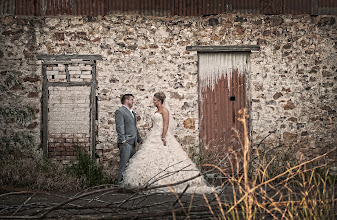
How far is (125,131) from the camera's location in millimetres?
7988

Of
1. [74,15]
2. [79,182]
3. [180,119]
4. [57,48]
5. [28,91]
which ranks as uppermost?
[74,15]

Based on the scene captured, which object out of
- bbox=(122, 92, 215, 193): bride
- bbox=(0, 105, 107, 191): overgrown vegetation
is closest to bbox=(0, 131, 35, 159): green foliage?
bbox=(0, 105, 107, 191): overgrown vegetation

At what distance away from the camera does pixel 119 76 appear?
969 cm

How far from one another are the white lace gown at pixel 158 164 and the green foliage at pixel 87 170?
1.47 metres

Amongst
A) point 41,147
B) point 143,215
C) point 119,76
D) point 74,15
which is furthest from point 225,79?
point 143,215

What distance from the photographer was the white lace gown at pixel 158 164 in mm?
7238

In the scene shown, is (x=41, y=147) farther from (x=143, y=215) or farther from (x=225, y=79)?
(x=143, y=215)

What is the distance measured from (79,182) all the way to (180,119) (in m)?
2.59

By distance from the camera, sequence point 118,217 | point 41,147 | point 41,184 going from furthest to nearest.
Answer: point 41,147 → point 41,184 → point 118,217

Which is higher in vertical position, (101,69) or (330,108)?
(101,69)

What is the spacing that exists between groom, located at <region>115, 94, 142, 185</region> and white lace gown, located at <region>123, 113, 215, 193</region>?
Answer: 0.29 meters

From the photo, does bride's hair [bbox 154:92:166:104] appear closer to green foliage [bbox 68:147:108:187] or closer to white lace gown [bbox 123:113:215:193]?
white lace gown [bbox 123:113:215:193]

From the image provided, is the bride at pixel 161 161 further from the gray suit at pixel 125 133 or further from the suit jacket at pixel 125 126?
the suit jacket at pixel 125 126

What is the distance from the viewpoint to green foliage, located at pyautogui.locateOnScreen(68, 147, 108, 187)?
348 inches
